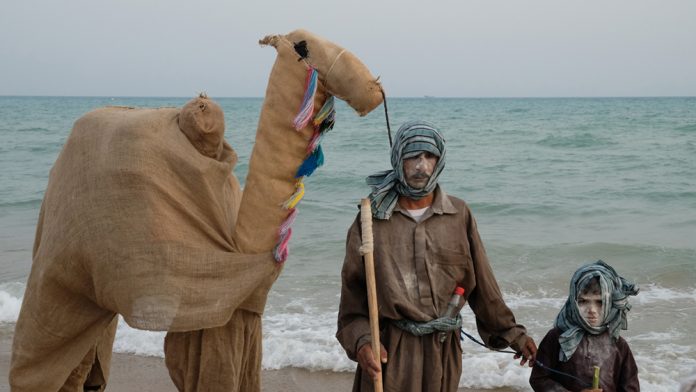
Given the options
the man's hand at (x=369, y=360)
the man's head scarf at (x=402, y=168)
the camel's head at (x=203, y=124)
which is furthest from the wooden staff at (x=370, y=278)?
the camel's head at (x=203, y=124)

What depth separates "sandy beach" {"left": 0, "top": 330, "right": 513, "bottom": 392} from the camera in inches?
219

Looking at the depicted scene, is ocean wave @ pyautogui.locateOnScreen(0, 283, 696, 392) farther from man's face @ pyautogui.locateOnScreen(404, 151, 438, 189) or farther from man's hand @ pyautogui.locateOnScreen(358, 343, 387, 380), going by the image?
man's face @ pyautogui.locateOnScreen(404, 151, 438, 189)

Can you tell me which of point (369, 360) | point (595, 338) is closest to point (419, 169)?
point (369, 360)

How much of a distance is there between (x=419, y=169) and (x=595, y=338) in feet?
3.24

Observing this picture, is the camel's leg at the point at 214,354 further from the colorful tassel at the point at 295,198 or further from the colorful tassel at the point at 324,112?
the colorful tassel at the point at 324,112

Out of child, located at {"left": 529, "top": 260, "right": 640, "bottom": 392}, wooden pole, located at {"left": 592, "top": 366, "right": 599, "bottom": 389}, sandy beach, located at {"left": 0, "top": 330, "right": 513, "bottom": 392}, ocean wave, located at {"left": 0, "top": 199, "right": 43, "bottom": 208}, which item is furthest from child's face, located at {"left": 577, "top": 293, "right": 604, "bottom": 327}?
ocean wave, located at {"left": 0, "top": 199, "right": 43, "bottom": 208}

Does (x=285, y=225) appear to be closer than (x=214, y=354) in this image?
Yes

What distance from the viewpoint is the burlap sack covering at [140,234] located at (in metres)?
2.97

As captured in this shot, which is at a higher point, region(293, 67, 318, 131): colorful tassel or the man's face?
region(293, 67, 318, 131): colorful tassel

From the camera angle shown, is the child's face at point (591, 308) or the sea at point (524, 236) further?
the sea at point (524, 236)

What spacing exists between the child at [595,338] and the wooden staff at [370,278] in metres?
0.73

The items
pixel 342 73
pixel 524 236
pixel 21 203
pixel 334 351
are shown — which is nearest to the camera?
pixel 342 73

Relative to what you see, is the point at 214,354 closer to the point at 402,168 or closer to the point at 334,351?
the point at 402,168

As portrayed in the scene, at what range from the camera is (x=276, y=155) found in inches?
119
